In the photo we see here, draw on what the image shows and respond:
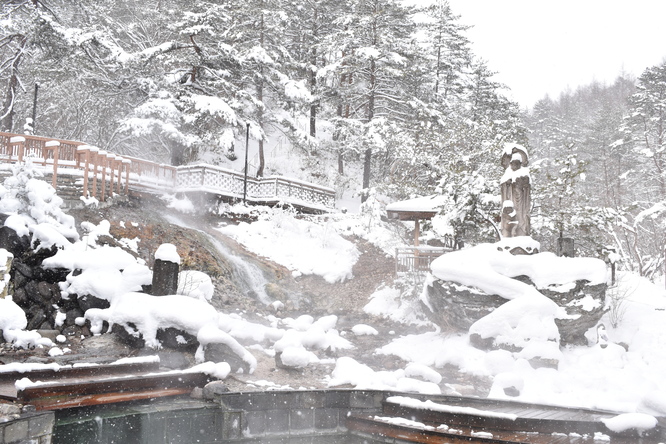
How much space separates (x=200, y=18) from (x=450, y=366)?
1737 centimetres

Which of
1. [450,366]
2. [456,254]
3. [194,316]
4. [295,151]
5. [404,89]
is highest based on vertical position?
[404,89]

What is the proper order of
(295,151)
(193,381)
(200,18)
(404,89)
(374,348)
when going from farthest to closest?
(295,151) → (404,89) → (200,18) → (374,348) → (193,381)

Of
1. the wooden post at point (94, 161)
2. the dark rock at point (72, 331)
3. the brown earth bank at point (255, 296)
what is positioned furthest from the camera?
the wooden post at point (94, 161)

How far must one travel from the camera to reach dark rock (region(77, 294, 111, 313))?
859 centimetres

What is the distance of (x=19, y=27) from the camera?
17094 millimetres

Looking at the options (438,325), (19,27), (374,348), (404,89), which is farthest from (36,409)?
(404,89)

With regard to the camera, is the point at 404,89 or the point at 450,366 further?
the point at 404,89

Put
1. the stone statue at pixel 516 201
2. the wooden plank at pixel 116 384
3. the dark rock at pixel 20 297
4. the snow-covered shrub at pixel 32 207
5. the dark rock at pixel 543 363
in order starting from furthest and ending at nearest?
the stone statue at pixel 516 201 → the dark rock at pixel 543 363 → the snow-covered shrub at pixel 32 207 → the dark rock at pixel 20 297 → the wooden plank at pixel 116 384

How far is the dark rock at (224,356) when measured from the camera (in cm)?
768

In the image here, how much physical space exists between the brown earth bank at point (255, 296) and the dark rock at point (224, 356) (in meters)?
0.20

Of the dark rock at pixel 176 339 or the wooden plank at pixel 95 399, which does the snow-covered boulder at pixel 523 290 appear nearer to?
the dark rock at pixel 176 339

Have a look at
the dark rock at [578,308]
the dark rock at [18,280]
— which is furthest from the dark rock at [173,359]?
the dark rock at [578,308]

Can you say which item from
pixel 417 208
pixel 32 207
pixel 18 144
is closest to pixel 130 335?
pixel 32 207

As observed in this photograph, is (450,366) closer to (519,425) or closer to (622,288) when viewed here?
(519,425)
